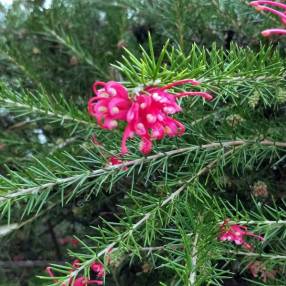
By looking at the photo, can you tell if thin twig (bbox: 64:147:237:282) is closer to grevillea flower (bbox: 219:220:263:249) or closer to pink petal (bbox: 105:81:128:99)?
grevillea flower (bbox: 219:220:263:249)

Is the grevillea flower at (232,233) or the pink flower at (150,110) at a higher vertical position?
the pink flower at (150,110)

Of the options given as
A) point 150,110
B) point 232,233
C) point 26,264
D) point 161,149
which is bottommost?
point 26,264

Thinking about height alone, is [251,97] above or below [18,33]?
below

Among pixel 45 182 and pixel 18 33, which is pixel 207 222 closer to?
pixel 45 182

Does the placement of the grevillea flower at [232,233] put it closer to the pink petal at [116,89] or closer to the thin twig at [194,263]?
the thin twig at [194,263]

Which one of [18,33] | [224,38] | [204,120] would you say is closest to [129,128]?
A: [204,120]

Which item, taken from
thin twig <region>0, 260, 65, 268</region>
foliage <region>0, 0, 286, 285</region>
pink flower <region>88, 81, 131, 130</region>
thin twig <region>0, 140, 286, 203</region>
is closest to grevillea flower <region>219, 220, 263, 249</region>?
foliage <region>0, 0, 286, 285</region>

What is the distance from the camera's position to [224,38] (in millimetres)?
1072

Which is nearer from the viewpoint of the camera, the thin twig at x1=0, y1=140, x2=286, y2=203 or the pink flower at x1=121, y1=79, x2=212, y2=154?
the pink flower at x1=121, y1=79, x2=212, y2=154

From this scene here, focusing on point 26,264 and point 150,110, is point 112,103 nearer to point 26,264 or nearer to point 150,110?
point 150,110

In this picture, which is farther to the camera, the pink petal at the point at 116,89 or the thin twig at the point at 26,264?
the thin twig at the point at 26,264

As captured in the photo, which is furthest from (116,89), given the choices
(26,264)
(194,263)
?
(26,264)

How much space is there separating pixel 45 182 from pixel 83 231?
42 centimetres

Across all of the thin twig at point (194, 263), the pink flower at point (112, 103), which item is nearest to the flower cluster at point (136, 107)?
the pink flower at point (112, 103)
